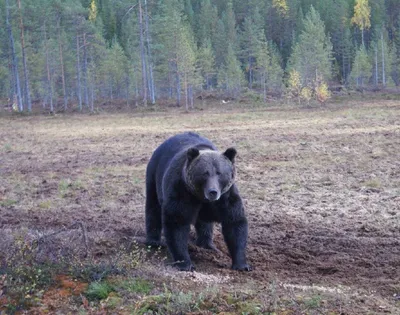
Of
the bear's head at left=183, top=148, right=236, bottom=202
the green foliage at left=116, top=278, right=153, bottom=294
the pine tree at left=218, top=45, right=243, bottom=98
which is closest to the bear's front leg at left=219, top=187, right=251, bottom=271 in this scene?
the bear's head at left=183, top=148, right=236, bottom=202

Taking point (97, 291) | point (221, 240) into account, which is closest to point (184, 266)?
point (97, 291)

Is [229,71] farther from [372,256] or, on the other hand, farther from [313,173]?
[372,256]

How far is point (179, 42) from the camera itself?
54.0 meters

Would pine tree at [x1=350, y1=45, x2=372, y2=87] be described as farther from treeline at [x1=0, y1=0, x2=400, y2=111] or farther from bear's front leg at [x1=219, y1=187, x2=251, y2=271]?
bear's front leg at [x1=219, y1=187, x2=251, y2=271]

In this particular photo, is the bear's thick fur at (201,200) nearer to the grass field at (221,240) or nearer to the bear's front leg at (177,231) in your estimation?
the bear's front leg at (177,231)

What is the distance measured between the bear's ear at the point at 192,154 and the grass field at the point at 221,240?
1.24 metres

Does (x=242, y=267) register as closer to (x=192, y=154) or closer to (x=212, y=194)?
(x=212, y=194)

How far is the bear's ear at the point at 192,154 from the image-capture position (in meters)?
6.41

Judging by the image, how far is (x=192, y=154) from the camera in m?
6.44

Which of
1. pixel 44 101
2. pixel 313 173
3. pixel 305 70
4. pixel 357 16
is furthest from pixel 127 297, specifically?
pixel 357 16

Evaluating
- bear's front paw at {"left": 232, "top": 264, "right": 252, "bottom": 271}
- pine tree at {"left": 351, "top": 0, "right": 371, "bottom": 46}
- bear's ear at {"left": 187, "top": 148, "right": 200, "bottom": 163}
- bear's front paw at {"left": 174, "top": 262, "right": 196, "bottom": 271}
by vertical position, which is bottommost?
bear's front paw at {"left": 232, "top": 264, "right": 252, "bottom": 271}

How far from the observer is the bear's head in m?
6.18

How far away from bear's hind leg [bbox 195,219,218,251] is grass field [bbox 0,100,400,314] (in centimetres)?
24

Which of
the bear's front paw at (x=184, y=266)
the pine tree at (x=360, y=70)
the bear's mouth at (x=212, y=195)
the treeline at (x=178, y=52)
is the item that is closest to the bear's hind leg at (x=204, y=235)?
the bear's front paw at (x=184, y=266)
